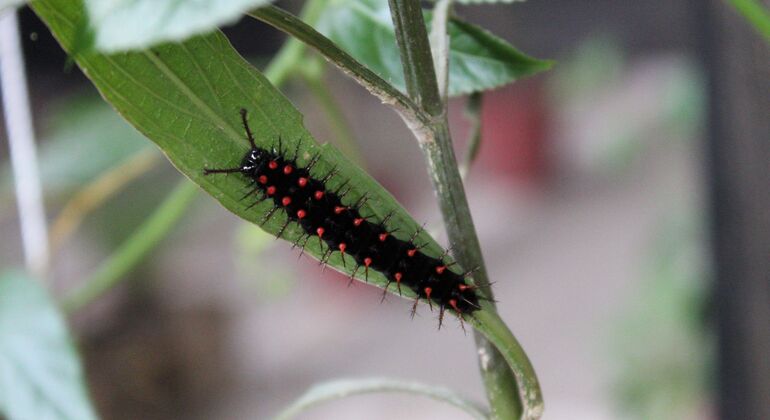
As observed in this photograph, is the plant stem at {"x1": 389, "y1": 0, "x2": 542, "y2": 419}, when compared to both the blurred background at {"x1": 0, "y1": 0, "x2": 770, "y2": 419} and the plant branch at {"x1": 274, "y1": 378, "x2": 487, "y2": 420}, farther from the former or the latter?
the blurred background at {"x1": 0, "y1": 0, "x2": 770, "y2": 419}

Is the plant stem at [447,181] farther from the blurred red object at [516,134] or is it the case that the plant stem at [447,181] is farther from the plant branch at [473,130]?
the blurred red object at [516,134]

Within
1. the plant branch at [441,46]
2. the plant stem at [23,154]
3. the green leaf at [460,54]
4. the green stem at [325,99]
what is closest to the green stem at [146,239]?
the plant stem at [23,154]

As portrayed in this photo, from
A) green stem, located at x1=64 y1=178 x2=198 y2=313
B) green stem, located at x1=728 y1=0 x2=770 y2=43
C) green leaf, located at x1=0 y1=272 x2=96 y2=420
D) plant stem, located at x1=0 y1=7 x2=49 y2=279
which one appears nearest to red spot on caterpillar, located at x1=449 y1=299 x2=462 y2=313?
green stem, located at x1=728 y1=0 x2=770 y2=43

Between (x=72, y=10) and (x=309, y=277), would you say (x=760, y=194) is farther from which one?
(x=309, y=277)

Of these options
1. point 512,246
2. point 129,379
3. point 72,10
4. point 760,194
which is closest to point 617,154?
point 512,246

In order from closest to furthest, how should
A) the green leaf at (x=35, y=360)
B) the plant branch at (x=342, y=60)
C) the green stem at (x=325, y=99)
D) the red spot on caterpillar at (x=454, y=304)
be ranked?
the plant branch at (x=342, y=60), the red spot on caterpillar at (x=454, y=304), the green leaf at (x=35, y=360), the green stem at (x=325, y=99)

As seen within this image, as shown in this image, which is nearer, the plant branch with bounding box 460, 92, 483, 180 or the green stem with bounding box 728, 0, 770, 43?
the green stem with bounding box 728, 0, 770, 43

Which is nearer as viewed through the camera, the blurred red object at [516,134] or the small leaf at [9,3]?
the small leaf at [9,3]
